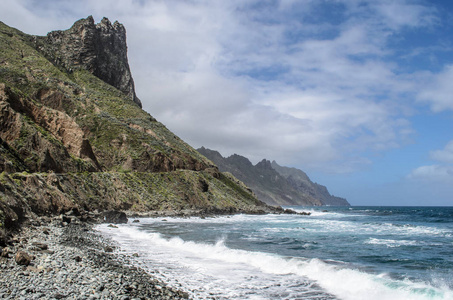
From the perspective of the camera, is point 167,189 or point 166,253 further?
point 167,189

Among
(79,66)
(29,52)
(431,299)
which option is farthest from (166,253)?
(79,66)

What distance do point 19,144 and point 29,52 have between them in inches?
2503

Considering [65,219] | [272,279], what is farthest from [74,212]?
[272,279]

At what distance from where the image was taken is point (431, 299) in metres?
12.3

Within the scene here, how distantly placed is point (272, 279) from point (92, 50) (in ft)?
390

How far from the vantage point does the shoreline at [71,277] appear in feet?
33.0

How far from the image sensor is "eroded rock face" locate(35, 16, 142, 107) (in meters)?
108

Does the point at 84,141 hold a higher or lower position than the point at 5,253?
higher

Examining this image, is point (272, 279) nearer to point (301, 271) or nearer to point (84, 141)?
point (301, 271)

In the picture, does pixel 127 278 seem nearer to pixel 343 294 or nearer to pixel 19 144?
pixel 343 294

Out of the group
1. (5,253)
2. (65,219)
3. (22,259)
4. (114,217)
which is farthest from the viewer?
A: (114,217)

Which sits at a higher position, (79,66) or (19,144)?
(79,66)

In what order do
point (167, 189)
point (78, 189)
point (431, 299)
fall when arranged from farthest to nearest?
point (167, 189) < point (78, 189) < point (431, 299)

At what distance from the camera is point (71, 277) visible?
38.2 ft
